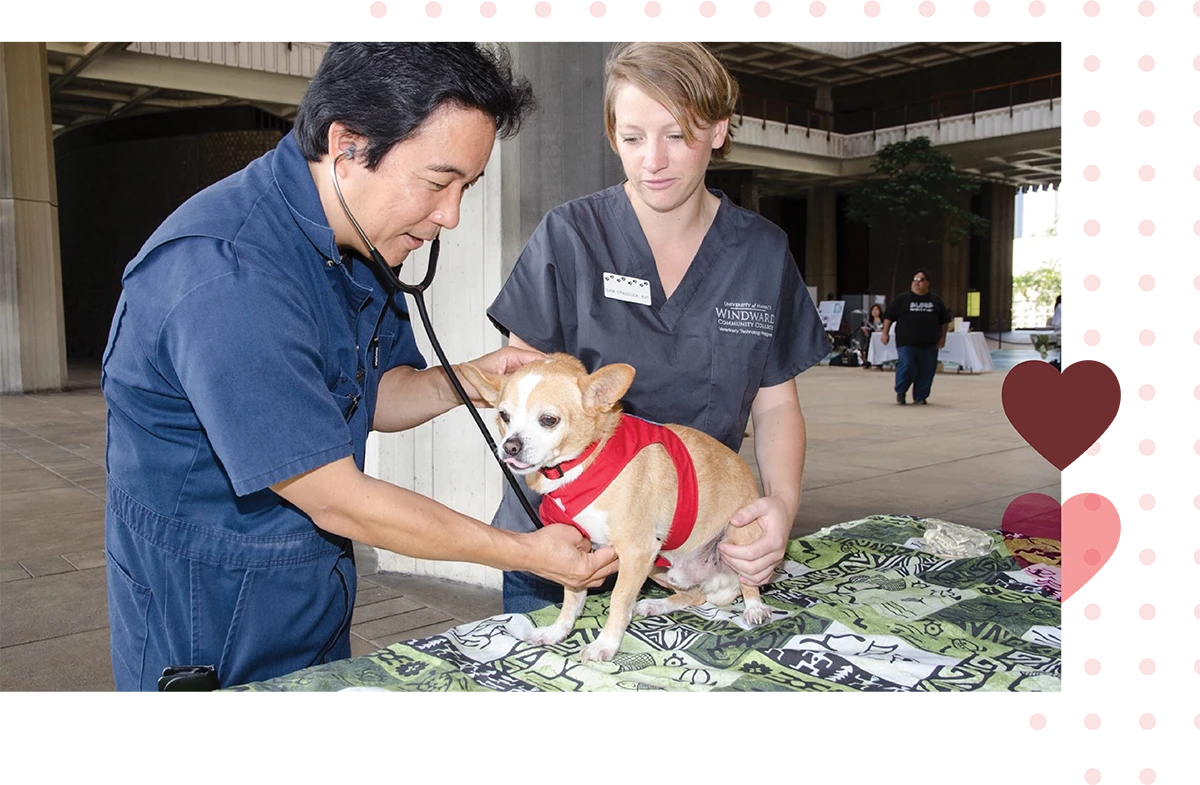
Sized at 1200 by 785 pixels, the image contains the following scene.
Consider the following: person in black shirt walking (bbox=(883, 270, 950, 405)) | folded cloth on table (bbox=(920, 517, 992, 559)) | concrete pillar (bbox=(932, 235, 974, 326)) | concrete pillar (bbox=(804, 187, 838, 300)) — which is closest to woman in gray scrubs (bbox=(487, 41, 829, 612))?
folded cloth on table (bbox=(920, 517, 992, 559))

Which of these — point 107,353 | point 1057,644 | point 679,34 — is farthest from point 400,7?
point 1057,644

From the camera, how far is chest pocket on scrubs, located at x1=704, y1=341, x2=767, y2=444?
2051 millimetres

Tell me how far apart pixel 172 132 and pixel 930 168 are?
60.0 ft

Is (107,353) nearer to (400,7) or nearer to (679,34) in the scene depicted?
(400,7)

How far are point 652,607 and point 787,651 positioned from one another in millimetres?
383

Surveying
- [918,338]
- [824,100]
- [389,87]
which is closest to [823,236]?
[824,100]

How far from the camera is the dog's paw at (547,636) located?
1.80 m

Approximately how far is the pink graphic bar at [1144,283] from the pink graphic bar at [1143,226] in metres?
0.04

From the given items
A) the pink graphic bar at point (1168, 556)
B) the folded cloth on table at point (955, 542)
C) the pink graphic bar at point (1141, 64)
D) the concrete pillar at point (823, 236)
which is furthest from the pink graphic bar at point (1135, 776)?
the concrete pillar at point (823, 236)

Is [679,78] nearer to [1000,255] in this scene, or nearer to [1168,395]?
[1168,395]

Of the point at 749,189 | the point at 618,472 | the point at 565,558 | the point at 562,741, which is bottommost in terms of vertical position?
the point at 562,741

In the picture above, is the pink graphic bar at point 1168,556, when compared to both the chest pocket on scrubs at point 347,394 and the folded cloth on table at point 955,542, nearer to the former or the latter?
the chest pocket on scrubs at point 347,394

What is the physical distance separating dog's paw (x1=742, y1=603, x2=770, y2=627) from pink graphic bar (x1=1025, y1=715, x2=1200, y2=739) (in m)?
0.91

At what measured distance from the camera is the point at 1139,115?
0.98 meters
